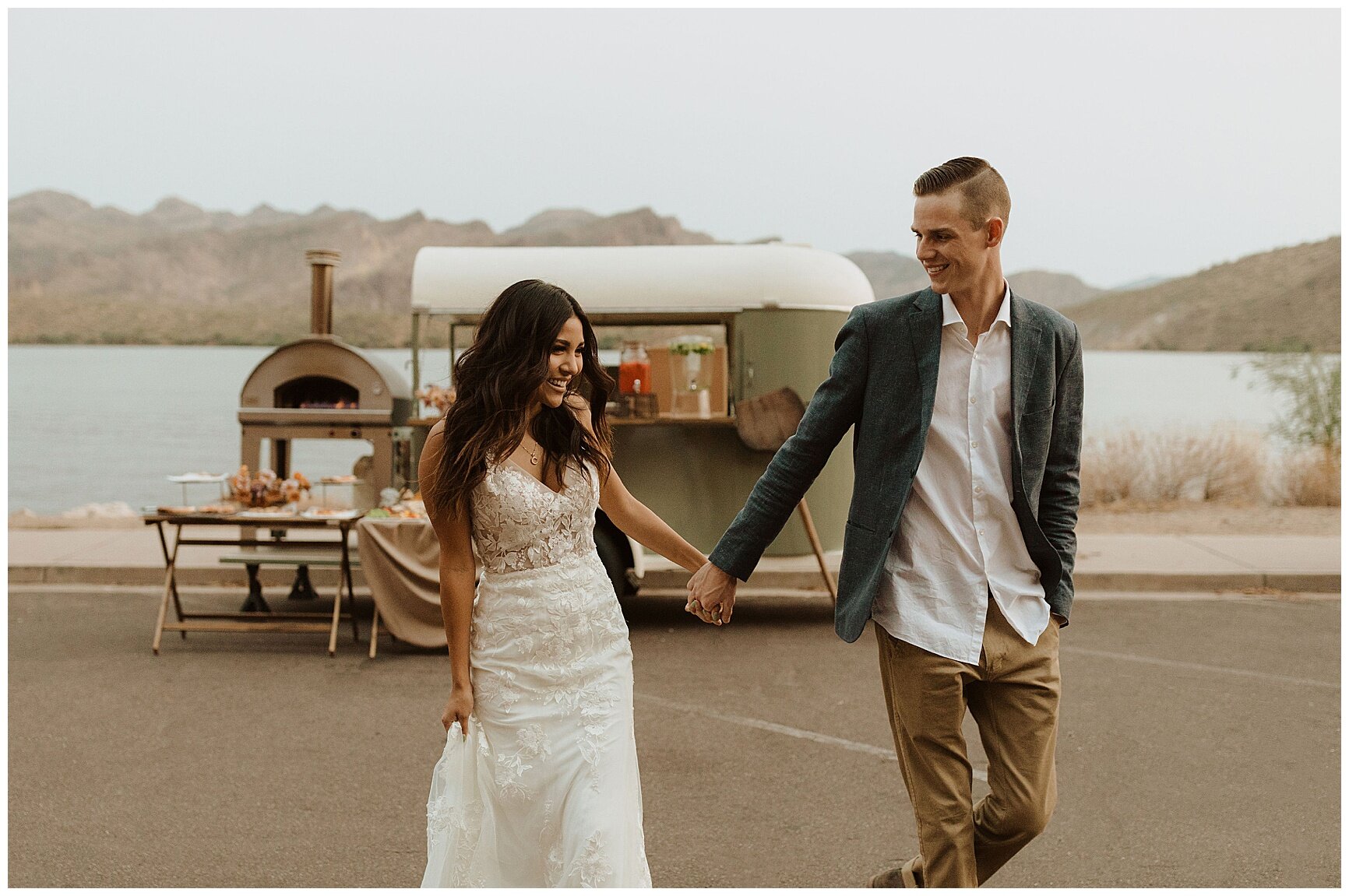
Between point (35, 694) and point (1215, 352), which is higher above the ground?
point (1215, 352)

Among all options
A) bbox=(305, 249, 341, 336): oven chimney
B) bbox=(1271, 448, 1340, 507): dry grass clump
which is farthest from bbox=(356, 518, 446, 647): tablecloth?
bbox=(1271, 448, 1340, 507): dry grass clump

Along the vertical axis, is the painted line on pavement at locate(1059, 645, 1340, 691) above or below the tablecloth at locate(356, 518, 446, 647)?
below

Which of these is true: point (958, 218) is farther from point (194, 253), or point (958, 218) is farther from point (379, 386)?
point (194, 253)

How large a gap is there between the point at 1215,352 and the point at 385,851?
302ft

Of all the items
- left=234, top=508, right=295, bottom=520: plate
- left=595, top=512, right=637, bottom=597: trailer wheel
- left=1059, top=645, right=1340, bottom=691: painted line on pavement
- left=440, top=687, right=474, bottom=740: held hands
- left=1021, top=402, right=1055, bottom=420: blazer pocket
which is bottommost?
left=1059, top=645, right=1340, bottom=691: painted line on pavement

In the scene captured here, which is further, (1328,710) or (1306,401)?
(1306,401)

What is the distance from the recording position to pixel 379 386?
1009 cm

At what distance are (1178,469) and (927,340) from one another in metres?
14.6

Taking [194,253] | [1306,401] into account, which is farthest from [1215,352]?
[194,253]

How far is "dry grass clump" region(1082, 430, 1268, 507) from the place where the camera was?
16375 mm

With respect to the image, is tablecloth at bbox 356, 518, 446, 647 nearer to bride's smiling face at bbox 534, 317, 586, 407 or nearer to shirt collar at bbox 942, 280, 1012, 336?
bride's smiling face at bbox 534, 317, 586, 407

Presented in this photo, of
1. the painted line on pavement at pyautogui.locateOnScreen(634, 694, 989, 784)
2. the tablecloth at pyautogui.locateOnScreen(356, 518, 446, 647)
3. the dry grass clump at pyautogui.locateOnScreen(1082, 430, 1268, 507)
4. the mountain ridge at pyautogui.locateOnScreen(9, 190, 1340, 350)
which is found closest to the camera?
the painted line on pavement at pyautogui.locateOnScreen(634, 694, 989, 784)

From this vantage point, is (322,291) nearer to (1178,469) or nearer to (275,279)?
(1178,469)

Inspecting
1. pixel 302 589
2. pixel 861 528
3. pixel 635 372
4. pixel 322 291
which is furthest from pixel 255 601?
pixel 861 528
